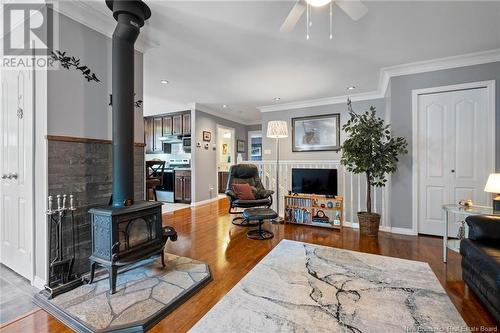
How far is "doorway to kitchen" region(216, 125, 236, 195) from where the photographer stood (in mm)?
7461

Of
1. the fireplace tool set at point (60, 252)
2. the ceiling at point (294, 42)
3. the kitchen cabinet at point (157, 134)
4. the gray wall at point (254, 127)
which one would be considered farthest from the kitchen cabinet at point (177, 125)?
the fireplace tool set at point (60, 252)

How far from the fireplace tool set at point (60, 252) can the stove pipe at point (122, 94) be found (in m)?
0.41

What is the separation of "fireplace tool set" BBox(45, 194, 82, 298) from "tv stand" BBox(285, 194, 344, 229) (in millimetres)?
3165

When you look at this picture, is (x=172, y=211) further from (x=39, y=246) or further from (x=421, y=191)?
(x=421, y=191)

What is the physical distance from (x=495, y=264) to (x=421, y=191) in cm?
213

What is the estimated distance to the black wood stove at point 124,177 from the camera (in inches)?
75.2

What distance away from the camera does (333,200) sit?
3.88 metres

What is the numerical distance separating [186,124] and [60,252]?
4.38 m

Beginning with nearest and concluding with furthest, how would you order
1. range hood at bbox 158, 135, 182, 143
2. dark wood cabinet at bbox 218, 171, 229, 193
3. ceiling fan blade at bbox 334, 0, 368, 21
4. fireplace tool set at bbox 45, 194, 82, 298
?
1. ceiling fan blade at bbox 334, 0, 368, 21
2. fireplace tool set at bbox 45, 194, 82, 298
3. range hood at bbox 158, 135, 182, 143
4. dark wood cabinet at bbox 218, 171, 229, 193

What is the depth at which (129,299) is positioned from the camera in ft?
5.93

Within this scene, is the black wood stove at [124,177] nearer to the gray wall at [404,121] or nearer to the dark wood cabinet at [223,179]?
the gray wall at [404,121]

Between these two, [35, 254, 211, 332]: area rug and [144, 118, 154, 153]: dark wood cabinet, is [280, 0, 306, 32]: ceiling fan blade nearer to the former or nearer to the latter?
[35, 254, 211, 332]: area rug

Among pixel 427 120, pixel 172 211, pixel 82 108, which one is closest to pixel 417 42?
pixel 427 120

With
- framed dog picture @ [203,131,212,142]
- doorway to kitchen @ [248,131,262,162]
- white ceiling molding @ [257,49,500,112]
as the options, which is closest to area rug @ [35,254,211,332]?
white ceiling molding @ [257,49,500,112]
